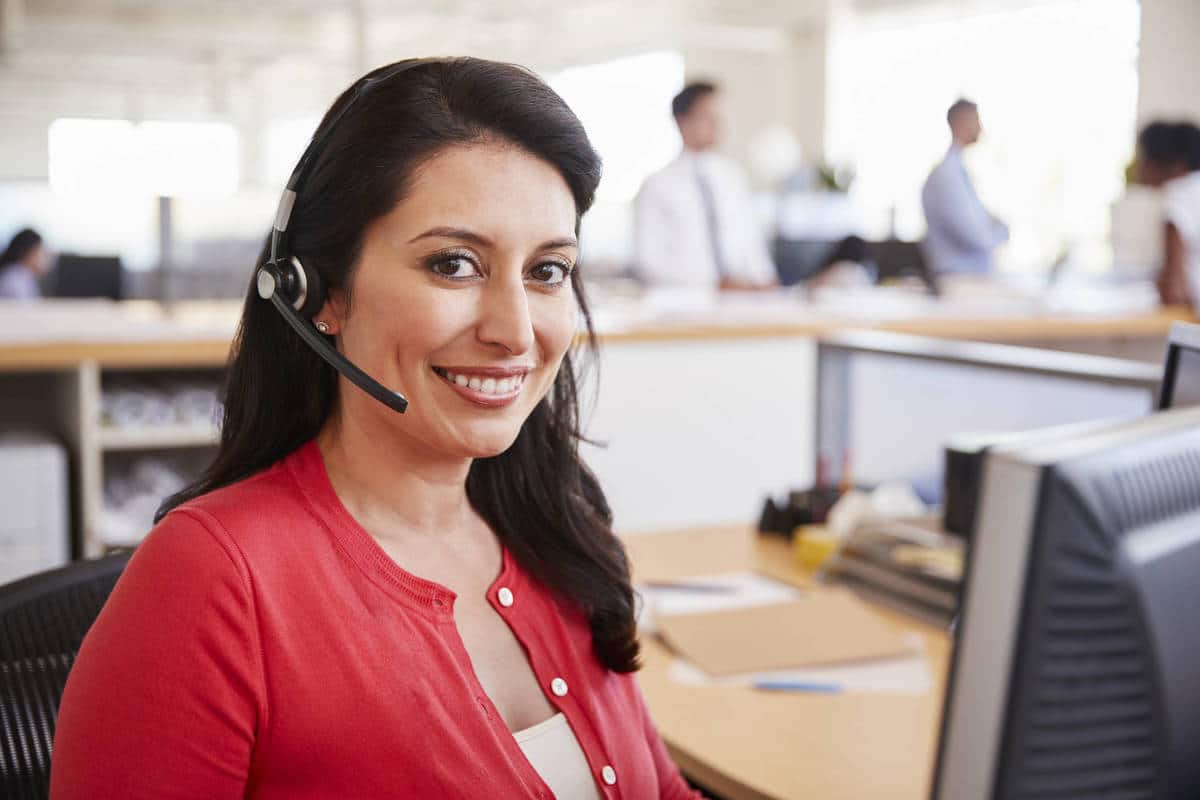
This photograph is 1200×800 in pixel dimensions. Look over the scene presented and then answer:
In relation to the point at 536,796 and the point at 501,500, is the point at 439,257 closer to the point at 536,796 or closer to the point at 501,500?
the point at 501,500

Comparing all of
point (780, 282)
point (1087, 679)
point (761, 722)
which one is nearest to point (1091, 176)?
point (780, 282)

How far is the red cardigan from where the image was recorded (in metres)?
0.74

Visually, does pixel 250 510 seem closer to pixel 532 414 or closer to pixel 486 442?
pixel 486 442

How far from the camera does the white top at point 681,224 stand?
5.22 m

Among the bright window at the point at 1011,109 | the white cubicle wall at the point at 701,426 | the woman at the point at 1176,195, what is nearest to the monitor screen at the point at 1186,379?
the white cubicle wall at the point at 701,426

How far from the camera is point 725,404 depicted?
3.25 meters

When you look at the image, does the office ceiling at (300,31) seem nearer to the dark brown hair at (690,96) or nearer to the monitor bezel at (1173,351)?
the dark brown hair at (690,96)

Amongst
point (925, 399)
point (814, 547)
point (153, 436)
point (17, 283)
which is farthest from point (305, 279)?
point (17, 283)

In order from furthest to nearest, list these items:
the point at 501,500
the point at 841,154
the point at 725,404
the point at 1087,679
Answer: the point at 841,154 < the point at 725,404 < the point at 501,500 < the point at 1087,679

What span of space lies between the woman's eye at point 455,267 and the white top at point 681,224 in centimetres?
433

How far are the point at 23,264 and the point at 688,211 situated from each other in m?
3.34

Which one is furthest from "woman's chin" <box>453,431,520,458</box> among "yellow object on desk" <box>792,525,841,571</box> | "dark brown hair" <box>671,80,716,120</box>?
"dark brown hair" <box>671,80,716,120</box>

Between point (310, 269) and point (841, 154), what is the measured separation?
931 cm

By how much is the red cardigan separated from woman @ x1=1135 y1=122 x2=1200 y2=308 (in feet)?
13.3
